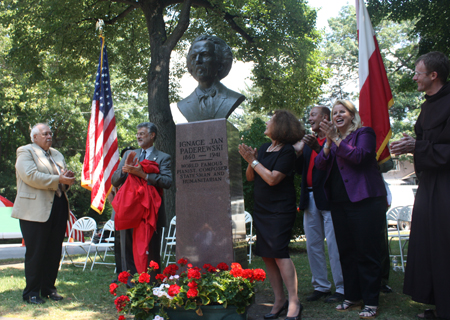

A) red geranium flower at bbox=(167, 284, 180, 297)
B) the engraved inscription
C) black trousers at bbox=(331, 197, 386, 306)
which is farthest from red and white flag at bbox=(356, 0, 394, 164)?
red geranium flower at bbox=(167, 284, 180, 297)

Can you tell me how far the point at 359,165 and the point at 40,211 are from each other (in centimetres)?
364

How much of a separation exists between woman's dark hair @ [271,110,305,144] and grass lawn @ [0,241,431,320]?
1.77 m

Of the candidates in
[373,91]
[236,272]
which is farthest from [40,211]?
[373,91]

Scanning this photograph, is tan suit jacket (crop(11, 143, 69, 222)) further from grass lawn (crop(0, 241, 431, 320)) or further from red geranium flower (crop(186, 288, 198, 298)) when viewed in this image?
red geranium flower (crop(186, 288, 198, 298))

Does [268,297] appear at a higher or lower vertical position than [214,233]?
lower

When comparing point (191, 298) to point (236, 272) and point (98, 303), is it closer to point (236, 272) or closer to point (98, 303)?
point (236, 272)

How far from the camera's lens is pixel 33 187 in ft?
15.4

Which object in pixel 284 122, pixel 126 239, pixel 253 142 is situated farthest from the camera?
pixel 253 142

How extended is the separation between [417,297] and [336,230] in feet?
3.03

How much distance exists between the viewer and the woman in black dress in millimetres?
3670

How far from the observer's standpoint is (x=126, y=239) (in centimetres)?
466

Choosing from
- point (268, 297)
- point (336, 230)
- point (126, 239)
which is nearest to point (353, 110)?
point (336, 230)

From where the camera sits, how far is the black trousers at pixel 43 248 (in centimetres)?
454

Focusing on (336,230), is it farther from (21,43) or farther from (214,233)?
(21,43)
